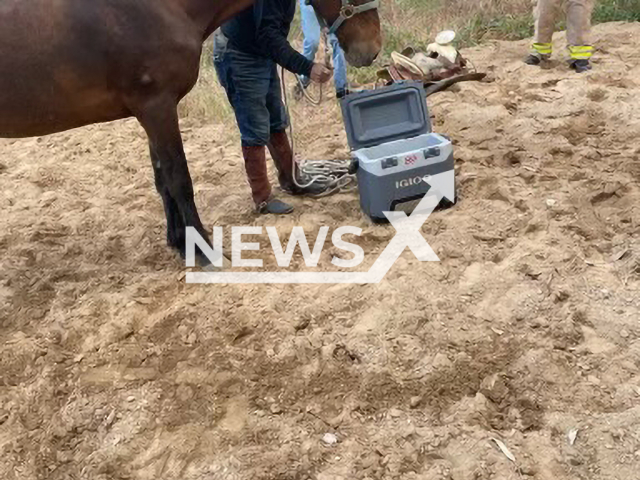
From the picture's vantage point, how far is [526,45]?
264 inches

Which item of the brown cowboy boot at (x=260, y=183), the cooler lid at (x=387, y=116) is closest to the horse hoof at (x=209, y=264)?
the brown cowboy boot at (x=260, y=183)

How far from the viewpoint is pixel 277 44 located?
11.6 feet

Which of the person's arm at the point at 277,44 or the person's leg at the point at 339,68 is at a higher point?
the person's arm at the point at 277,44

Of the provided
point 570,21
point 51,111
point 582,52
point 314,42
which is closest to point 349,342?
point 51,111

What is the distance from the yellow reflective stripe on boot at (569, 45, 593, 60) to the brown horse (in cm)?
348

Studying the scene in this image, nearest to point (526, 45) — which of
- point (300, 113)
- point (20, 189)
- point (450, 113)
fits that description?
point (450, 113)

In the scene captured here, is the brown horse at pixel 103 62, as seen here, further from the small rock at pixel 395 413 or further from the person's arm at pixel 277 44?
the small rock at pixel 395 413

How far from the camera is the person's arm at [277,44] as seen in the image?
3537mm

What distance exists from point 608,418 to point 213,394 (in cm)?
140

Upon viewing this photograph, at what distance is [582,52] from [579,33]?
18cm

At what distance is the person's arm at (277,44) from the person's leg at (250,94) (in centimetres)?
17

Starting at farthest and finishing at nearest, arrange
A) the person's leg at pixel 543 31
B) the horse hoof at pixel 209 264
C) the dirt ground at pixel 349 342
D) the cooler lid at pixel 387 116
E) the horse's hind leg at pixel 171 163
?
the person's leg at pixel 543 31
the cooler lid at pixel 387 116
the horse hoof at pixel 209 264
the horse's hind leg at pixel 171 163
the dirt ground at pixel 349 342

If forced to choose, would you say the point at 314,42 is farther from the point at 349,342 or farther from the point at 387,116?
the point at 349,342

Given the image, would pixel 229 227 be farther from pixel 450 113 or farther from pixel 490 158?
pixel 450 113
